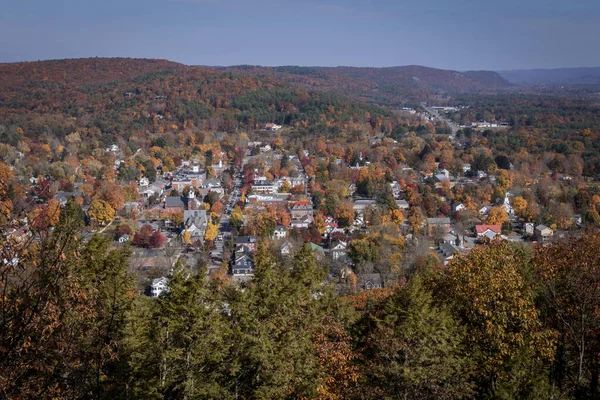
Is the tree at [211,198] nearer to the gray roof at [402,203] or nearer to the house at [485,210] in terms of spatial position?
the gray roof at [402,203]

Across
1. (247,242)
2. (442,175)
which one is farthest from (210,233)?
(442,175)

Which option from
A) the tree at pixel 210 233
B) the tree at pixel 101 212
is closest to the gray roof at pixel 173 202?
the tree at pixel 101 212

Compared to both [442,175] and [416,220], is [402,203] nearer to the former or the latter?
[416,220]

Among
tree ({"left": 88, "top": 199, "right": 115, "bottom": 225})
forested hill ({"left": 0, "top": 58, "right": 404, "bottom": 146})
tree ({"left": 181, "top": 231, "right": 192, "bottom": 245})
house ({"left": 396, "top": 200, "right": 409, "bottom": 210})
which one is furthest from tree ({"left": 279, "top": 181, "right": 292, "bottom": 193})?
forested hill ({"left": 0, "top": 58, "right": 404, "bottom": 146})

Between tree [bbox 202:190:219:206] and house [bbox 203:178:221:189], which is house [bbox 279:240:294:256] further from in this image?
house [bbox 203:178:221:189]

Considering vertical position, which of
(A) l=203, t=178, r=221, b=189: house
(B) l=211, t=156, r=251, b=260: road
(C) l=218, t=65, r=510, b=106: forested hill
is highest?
(C) l=218, t=65, r=510, b=106: forested hill

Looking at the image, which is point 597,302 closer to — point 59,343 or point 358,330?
→ point 358,330
